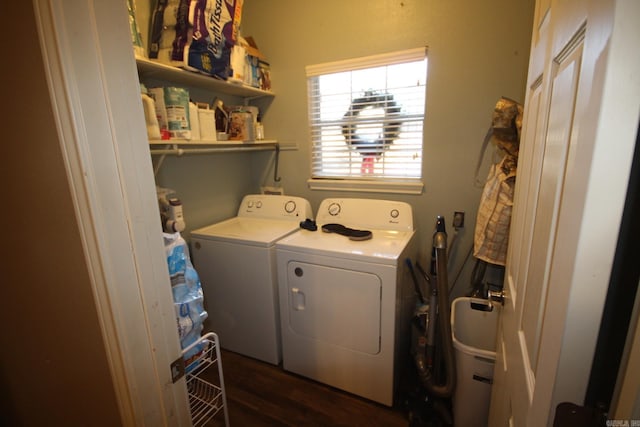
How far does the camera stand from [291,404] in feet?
5.67

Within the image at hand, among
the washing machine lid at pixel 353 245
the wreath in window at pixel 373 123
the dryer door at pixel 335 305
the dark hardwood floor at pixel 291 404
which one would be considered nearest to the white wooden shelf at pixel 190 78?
the wreath in window at pixel 373 123

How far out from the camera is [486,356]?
1.30m

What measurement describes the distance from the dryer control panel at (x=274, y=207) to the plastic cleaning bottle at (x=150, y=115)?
103 centimetres

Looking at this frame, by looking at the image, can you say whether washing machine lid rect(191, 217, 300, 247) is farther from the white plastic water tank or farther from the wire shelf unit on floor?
the white plastic water tank

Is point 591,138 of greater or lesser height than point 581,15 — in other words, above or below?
below

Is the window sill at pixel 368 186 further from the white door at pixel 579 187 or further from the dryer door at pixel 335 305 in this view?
the white door at pixel 579 187

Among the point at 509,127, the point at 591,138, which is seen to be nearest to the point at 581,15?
the point at 591,138

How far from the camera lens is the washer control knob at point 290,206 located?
2.30 m

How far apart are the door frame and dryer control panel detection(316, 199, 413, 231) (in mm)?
1539

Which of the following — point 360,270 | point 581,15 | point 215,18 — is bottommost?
point 360,270

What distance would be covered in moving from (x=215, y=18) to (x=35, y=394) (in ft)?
6.05

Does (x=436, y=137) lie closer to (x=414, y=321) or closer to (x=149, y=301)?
(x=414, y=321)

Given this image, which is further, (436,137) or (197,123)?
(436,137)

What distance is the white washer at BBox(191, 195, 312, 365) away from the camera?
185cm
